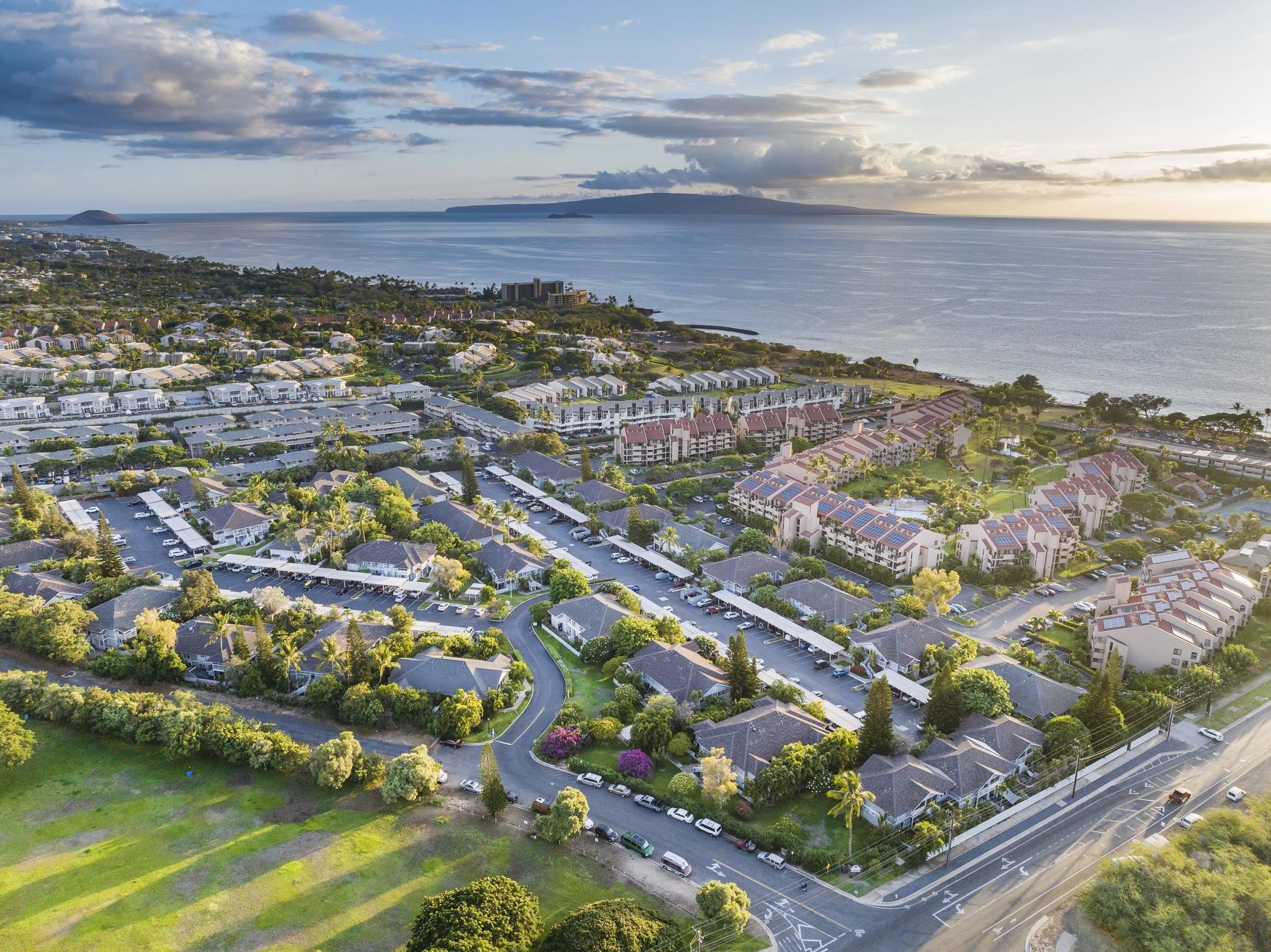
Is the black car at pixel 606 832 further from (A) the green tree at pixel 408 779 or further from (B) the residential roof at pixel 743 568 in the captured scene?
(B) the residential roof at pixel 743 568

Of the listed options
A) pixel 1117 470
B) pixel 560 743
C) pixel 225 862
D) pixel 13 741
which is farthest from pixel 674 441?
pixel 13 741

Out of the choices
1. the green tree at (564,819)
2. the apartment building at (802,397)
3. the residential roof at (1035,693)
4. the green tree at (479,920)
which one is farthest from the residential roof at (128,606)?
the apartment building at (802,397)

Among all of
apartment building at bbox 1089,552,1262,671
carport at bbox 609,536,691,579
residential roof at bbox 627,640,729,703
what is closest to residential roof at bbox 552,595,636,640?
residential roof at bbox 627,640,729,703

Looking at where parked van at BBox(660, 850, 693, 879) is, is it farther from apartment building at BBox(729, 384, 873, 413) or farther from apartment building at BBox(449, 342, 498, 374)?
apartment building at BBox(449, 342, 498, 374)

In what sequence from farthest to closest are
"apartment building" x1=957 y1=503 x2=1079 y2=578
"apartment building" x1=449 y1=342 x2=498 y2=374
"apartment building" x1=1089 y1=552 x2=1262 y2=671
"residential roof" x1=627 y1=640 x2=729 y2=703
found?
"apartment building" x1=449 y1=342 x2=498 y2=374, "apartment building" x1=957 y1=503 x2=1079 y2=578, "apartment building" x1=1089 y1=552 x2=1262 y2=671, "residential roof" x1=627 y1=640 x2=729 y2=703

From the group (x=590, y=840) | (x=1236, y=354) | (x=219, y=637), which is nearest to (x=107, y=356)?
(x=219, y=637)

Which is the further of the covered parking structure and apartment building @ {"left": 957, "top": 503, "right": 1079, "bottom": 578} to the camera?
apartment building @ {"left": 957, "top": 503, "right": 1079, "bottom": 578}
